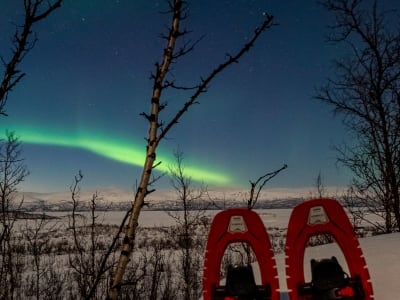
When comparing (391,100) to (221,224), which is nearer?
(221,224)

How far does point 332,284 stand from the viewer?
2770mm

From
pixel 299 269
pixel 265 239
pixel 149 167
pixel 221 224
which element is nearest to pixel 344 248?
pixel 299 269

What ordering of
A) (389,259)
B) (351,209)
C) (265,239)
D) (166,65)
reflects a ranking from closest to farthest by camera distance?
(166,65) → (265,239) → (389,259) → (351,209)

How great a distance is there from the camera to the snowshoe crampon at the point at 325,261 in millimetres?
2789

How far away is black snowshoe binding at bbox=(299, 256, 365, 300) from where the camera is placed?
2744 millimetres

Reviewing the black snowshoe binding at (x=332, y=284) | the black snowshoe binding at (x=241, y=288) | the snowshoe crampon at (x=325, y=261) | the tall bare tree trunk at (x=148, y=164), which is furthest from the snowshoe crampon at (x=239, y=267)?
the tall bare tree trunk at (x=148, y=164)

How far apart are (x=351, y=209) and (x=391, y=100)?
3829 millimetres

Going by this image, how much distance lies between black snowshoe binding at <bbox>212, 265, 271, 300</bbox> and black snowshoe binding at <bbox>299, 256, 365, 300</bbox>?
1.42 ft

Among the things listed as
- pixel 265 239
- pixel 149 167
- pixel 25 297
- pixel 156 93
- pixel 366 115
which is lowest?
pixel 25 297

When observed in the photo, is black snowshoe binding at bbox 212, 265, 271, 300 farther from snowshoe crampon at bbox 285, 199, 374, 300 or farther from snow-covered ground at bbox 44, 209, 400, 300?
snow-covered ground at bbox 44, 209, 400, 300

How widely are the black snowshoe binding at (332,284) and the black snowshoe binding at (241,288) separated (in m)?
0.43

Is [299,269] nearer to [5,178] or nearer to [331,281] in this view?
[331,281]

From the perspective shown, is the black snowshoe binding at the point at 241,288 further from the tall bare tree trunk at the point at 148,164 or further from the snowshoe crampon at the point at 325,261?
the tall bare tree trunk at the point at 148,164

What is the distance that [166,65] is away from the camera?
2996mm
